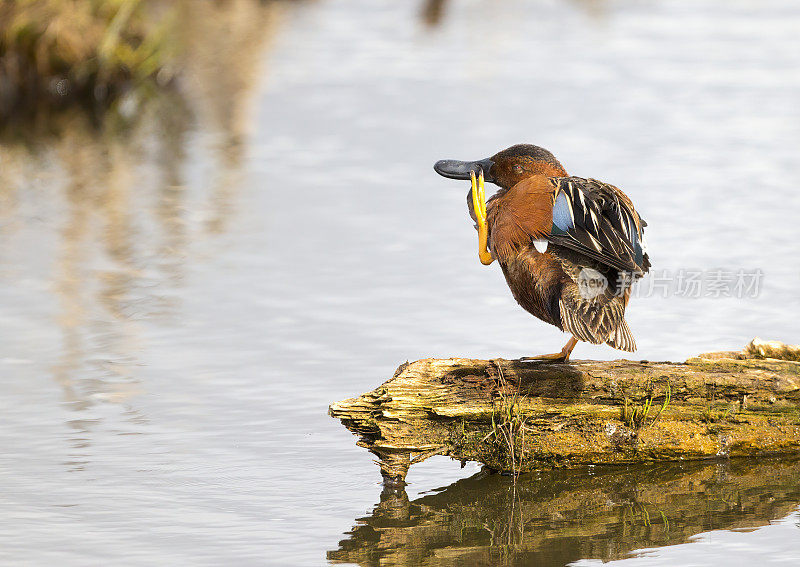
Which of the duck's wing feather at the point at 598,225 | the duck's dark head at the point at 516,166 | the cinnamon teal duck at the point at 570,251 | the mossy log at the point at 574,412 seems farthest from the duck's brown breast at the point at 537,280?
the duck's dark head at the point at 516,166

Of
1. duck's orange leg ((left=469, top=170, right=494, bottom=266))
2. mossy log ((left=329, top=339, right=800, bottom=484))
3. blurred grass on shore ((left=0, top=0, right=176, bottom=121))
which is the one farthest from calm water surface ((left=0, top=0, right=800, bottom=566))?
duck's orange leg ((left=469, top=170, right=494, bottom=266))

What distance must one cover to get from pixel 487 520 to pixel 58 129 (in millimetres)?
10982

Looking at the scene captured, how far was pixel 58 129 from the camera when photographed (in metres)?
15.5

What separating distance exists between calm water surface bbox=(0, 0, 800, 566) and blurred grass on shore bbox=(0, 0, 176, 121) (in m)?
0.56

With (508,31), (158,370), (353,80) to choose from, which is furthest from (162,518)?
(508,31)

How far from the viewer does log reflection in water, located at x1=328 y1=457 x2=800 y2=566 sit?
18.6 ft

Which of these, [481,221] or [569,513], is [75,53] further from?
[569,513]

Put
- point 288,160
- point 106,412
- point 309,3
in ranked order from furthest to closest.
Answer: point 309,3 < point 288,160 < point 106,412

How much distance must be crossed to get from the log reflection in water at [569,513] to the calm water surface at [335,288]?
0.05 feet

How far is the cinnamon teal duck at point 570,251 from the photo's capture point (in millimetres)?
5965

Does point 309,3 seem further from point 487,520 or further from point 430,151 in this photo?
point 487,520

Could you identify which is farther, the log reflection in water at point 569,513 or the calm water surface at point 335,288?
the calm water surface at point 335,288

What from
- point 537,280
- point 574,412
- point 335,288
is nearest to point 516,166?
point 537,280

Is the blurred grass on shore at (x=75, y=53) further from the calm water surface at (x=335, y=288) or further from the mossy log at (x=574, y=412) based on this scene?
the mossy log at (x=574, y=412)
